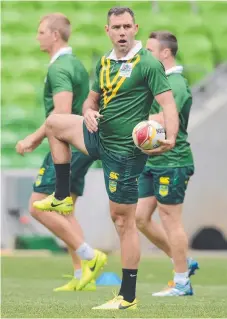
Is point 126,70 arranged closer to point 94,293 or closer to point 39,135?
point 39,135

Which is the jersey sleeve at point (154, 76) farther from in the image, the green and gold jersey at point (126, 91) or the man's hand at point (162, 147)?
the man's hand at point (162, 147)

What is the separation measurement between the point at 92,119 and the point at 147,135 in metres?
0.47

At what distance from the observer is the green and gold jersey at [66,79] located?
834cm

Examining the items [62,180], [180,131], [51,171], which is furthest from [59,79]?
[62,180]

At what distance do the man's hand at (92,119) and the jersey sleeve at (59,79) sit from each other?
1.76 m

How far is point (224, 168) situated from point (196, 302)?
6862mm

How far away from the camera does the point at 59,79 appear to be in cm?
834

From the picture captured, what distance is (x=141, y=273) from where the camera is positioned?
11.0m

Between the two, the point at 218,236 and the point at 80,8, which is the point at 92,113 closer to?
→ the point at 218,236

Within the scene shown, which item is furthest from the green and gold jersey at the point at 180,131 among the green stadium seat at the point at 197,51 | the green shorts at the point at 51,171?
the green stadium seat at the point at 197,51

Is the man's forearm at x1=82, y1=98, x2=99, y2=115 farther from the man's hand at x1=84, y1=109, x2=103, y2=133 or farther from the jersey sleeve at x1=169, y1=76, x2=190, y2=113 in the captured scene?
the jersey sleeve at x1=169, y1=76, x2=190, y2=113

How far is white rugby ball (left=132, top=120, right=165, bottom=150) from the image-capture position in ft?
20.5

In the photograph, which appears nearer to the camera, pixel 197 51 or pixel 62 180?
pixel 62 180

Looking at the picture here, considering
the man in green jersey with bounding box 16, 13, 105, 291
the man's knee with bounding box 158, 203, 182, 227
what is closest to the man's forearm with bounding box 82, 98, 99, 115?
the man in green jersey with bounding box 16, 13, 105, 291
